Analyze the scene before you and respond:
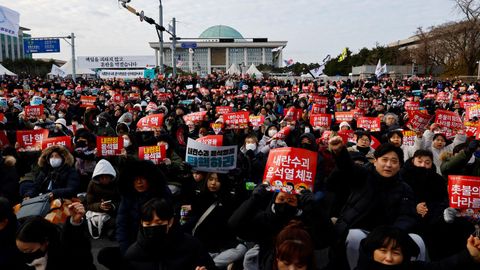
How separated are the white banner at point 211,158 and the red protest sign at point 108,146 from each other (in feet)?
6.65

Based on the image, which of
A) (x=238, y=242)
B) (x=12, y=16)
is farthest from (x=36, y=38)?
(x=238, y=242)

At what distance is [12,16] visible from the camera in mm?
17625

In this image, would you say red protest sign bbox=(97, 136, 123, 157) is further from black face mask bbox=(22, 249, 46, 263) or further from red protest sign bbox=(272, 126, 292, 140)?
black face mask bbox=(22, 249, 46, 263)

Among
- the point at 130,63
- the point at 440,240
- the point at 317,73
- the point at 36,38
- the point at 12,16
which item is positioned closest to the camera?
the point at 440,240

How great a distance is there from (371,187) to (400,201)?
0.74 ft

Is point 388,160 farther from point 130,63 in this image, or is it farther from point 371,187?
point 130,63

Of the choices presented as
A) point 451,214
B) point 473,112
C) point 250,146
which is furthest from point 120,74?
point 451,214

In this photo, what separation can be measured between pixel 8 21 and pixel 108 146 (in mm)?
15132

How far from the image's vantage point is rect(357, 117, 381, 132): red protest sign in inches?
307

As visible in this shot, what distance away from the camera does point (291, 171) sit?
2967 millimetres

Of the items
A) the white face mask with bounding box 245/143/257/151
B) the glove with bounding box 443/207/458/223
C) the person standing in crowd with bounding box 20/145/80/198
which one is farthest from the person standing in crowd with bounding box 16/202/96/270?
the white face mask with bounding box 245/143/257/151

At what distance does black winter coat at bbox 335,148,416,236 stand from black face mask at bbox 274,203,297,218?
347mm

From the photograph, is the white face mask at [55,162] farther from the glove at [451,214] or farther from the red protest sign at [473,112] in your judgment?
the red protest sign at [473,112]

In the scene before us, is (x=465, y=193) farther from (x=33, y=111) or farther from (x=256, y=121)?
(x=33, y=111)
